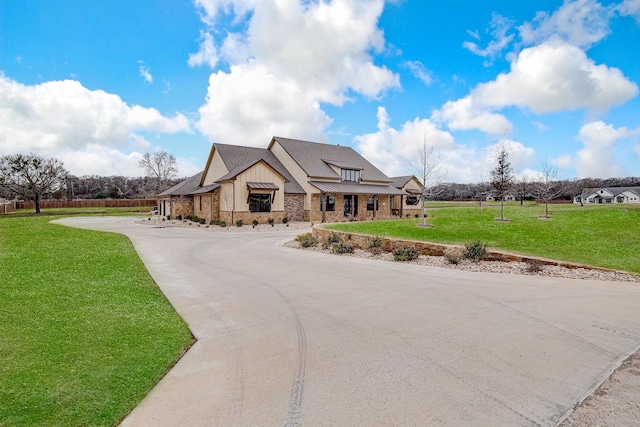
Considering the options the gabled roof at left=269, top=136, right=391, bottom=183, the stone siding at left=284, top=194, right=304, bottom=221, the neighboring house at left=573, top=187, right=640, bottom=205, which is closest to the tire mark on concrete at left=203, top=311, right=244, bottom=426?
the stone siding at left=284, top=194, right=304, bottom=221

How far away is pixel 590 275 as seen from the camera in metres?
8.66

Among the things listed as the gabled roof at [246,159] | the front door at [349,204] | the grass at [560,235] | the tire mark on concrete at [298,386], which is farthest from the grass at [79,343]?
the front door at [349,204]

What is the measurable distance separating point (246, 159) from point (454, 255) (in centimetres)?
2328

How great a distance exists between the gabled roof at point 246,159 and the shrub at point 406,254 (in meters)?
17.1

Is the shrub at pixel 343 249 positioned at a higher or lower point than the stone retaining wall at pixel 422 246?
lower

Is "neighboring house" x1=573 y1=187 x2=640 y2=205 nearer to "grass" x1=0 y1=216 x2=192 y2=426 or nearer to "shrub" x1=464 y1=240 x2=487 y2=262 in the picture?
"shrub" x1=464 y1=240 x2=487 y2=262

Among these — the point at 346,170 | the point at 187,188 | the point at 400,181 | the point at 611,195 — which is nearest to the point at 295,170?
the point at 346,170

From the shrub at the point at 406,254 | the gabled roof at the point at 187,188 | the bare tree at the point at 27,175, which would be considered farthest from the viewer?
the bare tree at the point at 27,175

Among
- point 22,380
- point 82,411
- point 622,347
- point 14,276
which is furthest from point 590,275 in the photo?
point 14,276

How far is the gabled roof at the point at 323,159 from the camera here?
102ft

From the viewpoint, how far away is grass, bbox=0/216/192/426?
3.10 m

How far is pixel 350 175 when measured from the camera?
33.7 m

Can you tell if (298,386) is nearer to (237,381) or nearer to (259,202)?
(237,381)

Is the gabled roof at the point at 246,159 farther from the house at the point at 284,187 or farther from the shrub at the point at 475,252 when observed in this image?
the shrub at the point at 475,252
